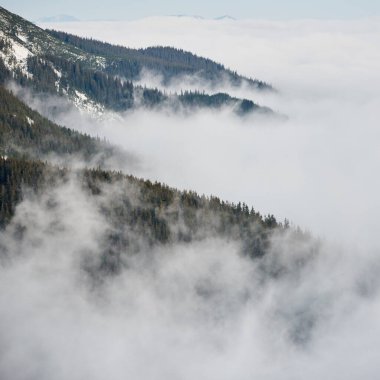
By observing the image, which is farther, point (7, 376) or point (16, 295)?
point (16, 295)

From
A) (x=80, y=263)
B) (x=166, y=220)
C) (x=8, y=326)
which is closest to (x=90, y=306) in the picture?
(x=80, y=263)

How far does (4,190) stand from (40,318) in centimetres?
4510

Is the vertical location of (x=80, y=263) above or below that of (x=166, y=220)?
below

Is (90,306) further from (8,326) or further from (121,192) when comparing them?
(121,192)

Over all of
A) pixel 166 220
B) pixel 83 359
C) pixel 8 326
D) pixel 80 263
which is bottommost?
pixel 83 359

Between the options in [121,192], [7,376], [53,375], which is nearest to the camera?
[7,376]

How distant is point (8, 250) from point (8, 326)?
25.3m

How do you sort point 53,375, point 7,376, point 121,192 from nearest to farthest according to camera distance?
point 7,376 → point 53,375 → point 121,192

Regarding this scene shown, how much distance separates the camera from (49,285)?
193875 mm

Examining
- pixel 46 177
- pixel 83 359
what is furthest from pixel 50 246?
pixel 83 359

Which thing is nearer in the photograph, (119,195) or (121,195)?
(121,195)

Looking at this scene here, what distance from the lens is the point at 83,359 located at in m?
195

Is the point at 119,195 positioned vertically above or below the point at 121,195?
below

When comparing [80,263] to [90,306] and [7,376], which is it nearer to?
[90,306]
